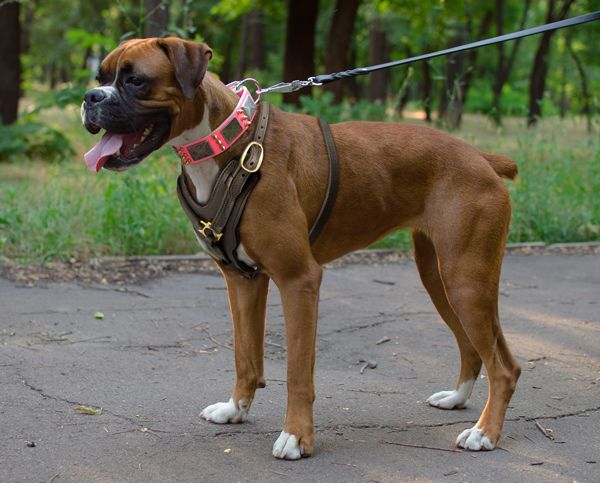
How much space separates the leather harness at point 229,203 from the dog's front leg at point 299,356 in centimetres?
26

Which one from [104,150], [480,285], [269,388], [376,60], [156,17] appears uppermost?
[376,60]

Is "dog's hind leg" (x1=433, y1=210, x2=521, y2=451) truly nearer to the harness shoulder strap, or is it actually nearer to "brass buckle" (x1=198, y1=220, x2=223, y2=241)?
the harness shoulder strap

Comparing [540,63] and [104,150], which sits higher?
[540,63]

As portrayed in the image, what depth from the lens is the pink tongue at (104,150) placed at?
8.84 ft

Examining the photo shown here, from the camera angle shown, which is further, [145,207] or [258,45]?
[258,45]

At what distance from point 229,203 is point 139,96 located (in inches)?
24.2

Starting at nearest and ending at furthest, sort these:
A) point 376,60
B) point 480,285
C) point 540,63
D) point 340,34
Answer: point 480,285 < point 340,34 < point 376,60 < point 540,63

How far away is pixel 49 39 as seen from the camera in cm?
3662

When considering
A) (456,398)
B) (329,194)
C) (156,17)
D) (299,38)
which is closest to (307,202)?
(329,194)

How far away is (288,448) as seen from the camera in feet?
9.44

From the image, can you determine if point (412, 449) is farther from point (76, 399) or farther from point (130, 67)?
point (130, 67)

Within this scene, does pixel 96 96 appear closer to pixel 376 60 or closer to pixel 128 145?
pixel 128 145

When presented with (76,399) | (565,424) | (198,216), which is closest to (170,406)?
(76,399)

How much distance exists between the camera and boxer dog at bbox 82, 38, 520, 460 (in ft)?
8.81
